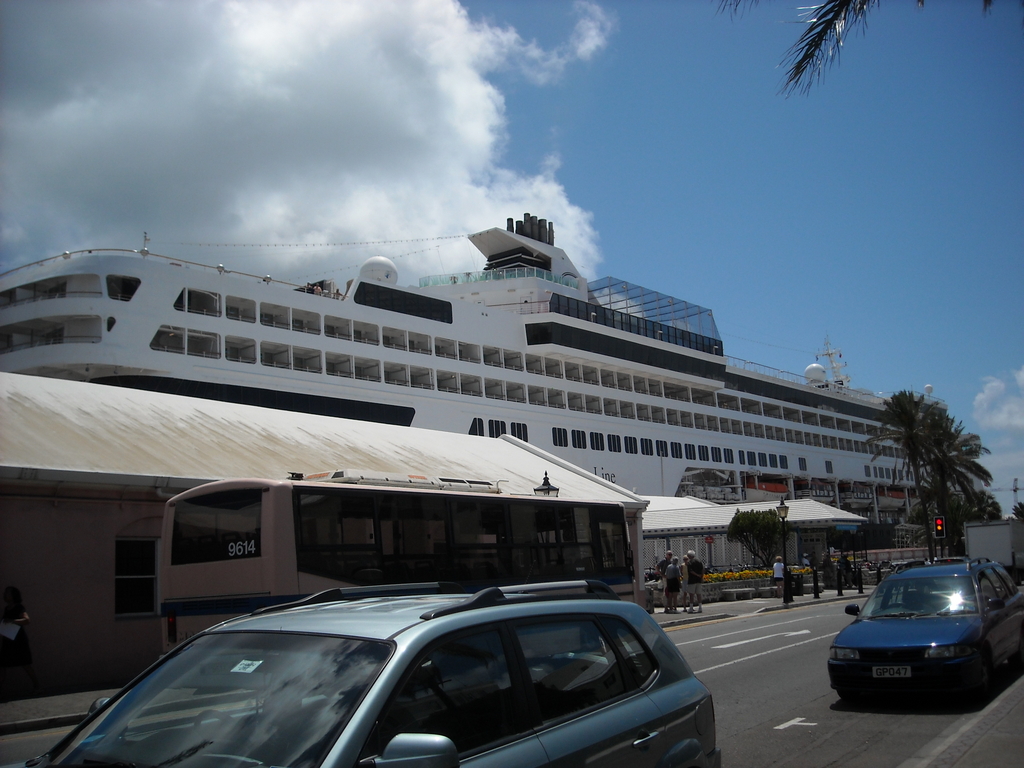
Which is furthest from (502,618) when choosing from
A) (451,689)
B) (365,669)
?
(365,669)

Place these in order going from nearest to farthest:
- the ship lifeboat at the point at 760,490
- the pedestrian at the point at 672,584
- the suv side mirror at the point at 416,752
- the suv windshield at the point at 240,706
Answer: the suv side mirror at the point at 416,752 → the suv windshield at the point at 240,706 → the pedestrian at the point at 672,584 → the ship lifeboat at the point at 760,490

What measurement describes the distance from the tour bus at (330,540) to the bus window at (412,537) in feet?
→ 0.05

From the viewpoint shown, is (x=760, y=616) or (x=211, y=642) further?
(x=760, y=616)

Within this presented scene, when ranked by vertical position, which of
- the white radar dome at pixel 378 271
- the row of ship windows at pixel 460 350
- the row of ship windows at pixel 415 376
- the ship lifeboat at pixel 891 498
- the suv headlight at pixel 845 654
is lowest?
the suv headlight at pixel 845 654

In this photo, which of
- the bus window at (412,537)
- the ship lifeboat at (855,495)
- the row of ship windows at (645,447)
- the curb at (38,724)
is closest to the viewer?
the curb at (38,724)

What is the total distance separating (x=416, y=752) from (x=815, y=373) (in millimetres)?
76686

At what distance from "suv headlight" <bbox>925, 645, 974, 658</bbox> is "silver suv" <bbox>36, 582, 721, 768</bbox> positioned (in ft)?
18.1

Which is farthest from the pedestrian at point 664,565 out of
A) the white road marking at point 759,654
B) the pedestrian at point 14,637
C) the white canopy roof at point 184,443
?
the pedestrian at point 14,637

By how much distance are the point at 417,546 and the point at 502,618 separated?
8807 mm

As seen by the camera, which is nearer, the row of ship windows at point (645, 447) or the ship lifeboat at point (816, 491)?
the row of ship windows at point (645, 447)

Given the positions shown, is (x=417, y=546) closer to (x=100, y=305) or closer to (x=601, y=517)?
(x=601, y=517)

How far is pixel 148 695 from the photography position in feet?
10.6

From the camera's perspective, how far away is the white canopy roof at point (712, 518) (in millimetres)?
33000

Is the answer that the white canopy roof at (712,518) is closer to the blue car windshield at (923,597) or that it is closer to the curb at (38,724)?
the blue car windshield at (923,597)
